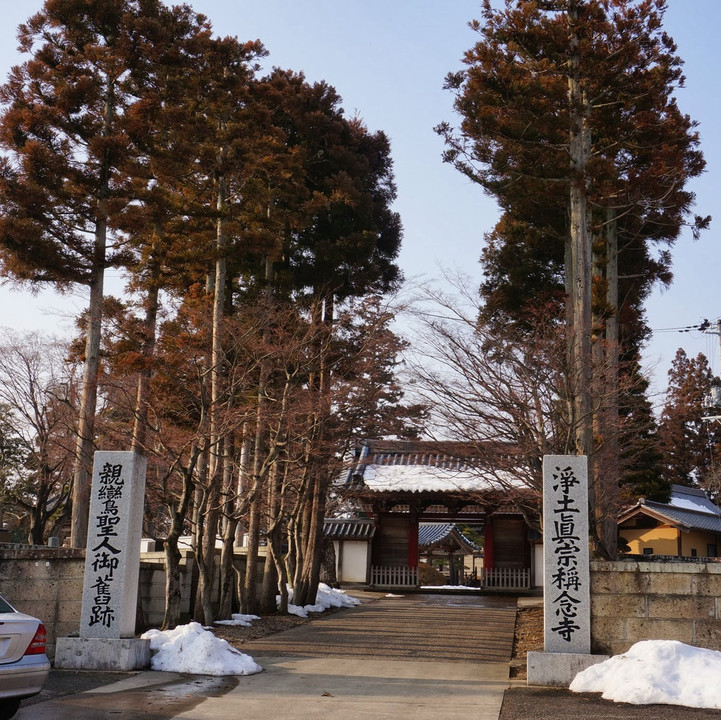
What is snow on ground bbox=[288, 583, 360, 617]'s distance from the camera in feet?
65.0

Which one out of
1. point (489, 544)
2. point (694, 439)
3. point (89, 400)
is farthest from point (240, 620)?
point (694, 439)

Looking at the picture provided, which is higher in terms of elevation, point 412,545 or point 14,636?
point 14,636

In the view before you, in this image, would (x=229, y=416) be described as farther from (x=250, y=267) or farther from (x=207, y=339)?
(x=250, y=267)

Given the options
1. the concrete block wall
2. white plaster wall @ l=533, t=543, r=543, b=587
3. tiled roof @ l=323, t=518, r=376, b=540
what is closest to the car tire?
the concrete block wall

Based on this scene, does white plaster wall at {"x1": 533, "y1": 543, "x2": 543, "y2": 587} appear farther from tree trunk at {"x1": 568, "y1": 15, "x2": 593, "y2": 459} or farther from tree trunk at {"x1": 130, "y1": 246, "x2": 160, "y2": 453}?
tree trunk at {"x1": 130, "y1": 246, "x2": 160, "y2": 453}

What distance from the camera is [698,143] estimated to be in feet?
61.5

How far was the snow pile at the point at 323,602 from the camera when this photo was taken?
19.8m

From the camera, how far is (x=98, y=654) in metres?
10.4

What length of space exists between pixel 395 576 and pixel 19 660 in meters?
24.8

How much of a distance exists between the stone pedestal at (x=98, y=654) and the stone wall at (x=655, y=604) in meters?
5.78

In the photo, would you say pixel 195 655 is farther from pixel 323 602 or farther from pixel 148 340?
pixel 323 602

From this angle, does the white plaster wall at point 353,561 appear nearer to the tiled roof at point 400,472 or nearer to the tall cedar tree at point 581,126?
the tiled roof at point 400,472

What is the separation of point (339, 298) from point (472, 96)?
7477 millimetres

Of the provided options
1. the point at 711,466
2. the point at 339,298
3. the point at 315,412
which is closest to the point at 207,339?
the point at 315,412
